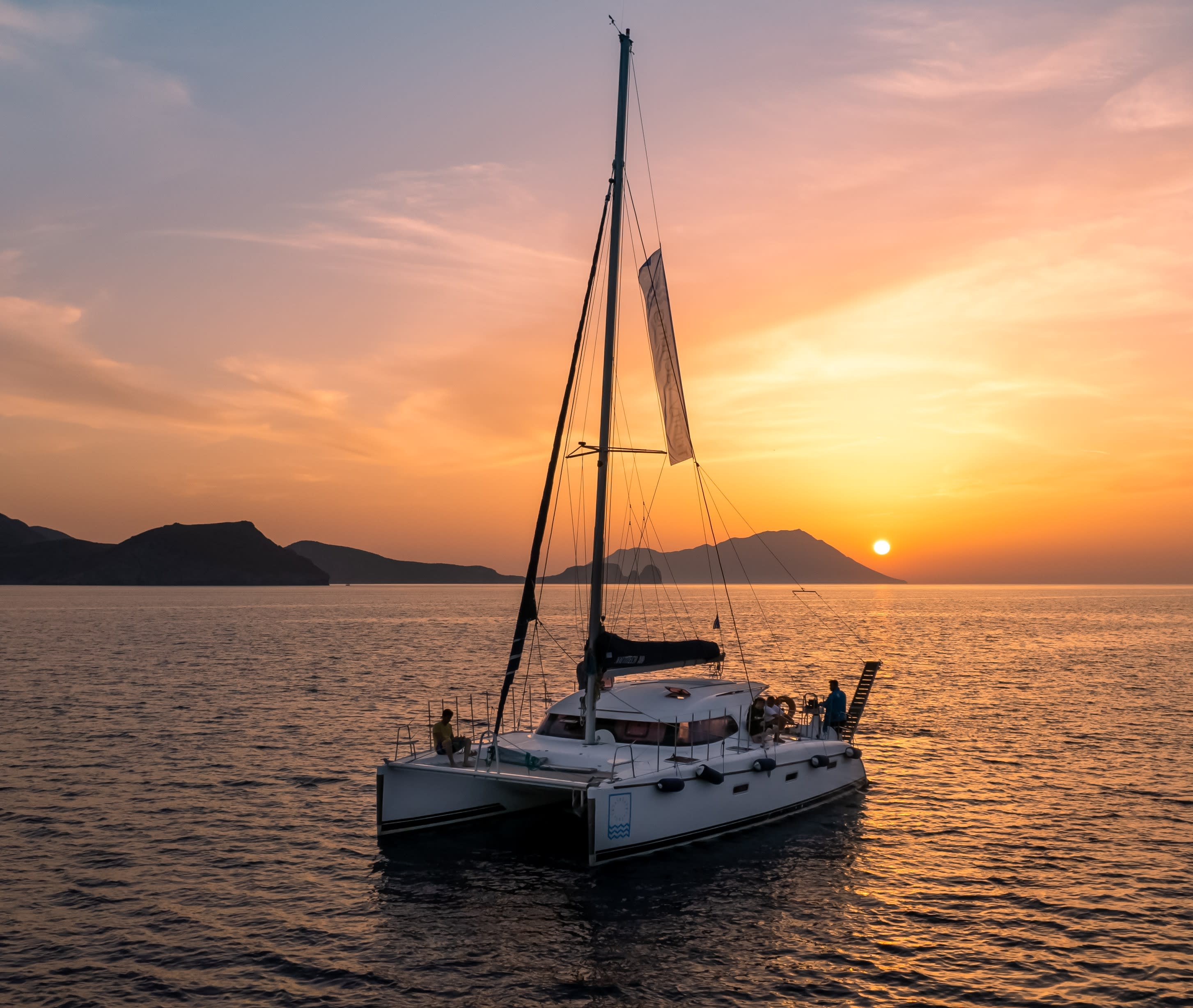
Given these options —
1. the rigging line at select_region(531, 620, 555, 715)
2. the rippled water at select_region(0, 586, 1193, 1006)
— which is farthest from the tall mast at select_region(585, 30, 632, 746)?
the rigging line at select_region(531, 620, 555, 715)

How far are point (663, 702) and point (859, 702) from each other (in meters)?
9.89

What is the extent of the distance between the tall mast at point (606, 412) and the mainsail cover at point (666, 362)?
131cm

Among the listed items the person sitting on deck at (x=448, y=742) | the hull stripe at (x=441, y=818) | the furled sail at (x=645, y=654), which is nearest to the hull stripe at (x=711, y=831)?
the furled sail at (x=645, y=654)

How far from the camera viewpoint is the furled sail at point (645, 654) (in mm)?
20406

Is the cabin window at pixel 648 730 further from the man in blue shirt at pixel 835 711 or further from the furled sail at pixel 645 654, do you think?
the man in blue shirt at pixel 835 711

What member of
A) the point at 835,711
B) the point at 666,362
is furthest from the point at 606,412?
the point at 835,711

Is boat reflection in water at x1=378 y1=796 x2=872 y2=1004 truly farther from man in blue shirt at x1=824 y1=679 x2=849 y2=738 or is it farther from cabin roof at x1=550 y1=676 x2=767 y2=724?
man in blue shirt at x1=824 y1=679 x2=849 y2=738

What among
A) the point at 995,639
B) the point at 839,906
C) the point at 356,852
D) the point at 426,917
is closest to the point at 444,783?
the point at 356,852

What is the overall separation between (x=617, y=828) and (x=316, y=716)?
24.3 meters

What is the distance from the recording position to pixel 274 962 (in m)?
14.0

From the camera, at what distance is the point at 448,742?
20.1 metres

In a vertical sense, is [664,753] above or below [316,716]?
above

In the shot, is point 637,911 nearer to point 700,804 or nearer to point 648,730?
point 700,804

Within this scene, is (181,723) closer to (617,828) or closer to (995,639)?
(617,828)
